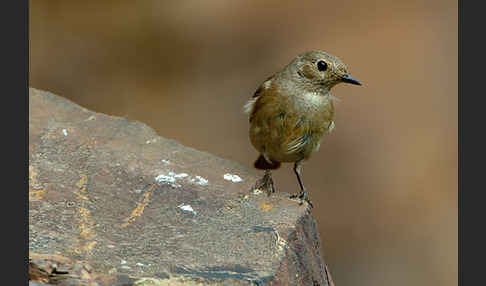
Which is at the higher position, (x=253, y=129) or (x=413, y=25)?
(x=413, y=25)

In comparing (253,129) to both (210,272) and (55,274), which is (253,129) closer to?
(210,272)

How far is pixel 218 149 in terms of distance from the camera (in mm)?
7664

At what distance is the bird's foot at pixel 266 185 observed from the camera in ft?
14.4

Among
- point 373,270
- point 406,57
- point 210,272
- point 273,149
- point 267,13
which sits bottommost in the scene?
point 373,270

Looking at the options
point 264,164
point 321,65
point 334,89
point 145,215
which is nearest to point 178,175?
point 145,215

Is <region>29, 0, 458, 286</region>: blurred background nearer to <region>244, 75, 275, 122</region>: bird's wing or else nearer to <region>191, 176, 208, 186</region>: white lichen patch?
<region>244, 75, 275, 122</region>: bird's wing

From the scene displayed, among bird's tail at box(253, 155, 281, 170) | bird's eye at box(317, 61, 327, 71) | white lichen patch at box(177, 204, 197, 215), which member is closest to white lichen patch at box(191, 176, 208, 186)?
white lichen patch at box(177, 204, 197, 215)

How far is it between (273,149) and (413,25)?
343cm

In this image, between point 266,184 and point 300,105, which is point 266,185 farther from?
point 300,105

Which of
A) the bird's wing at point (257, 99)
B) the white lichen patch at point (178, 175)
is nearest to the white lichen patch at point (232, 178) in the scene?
the white lichen patch at point (178, 175)

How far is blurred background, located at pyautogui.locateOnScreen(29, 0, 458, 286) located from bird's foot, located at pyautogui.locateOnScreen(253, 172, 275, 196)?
2641 mm

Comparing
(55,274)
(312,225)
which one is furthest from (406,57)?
(55,274)

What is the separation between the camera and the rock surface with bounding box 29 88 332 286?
11.0 ft

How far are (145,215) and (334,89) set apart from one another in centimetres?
394
